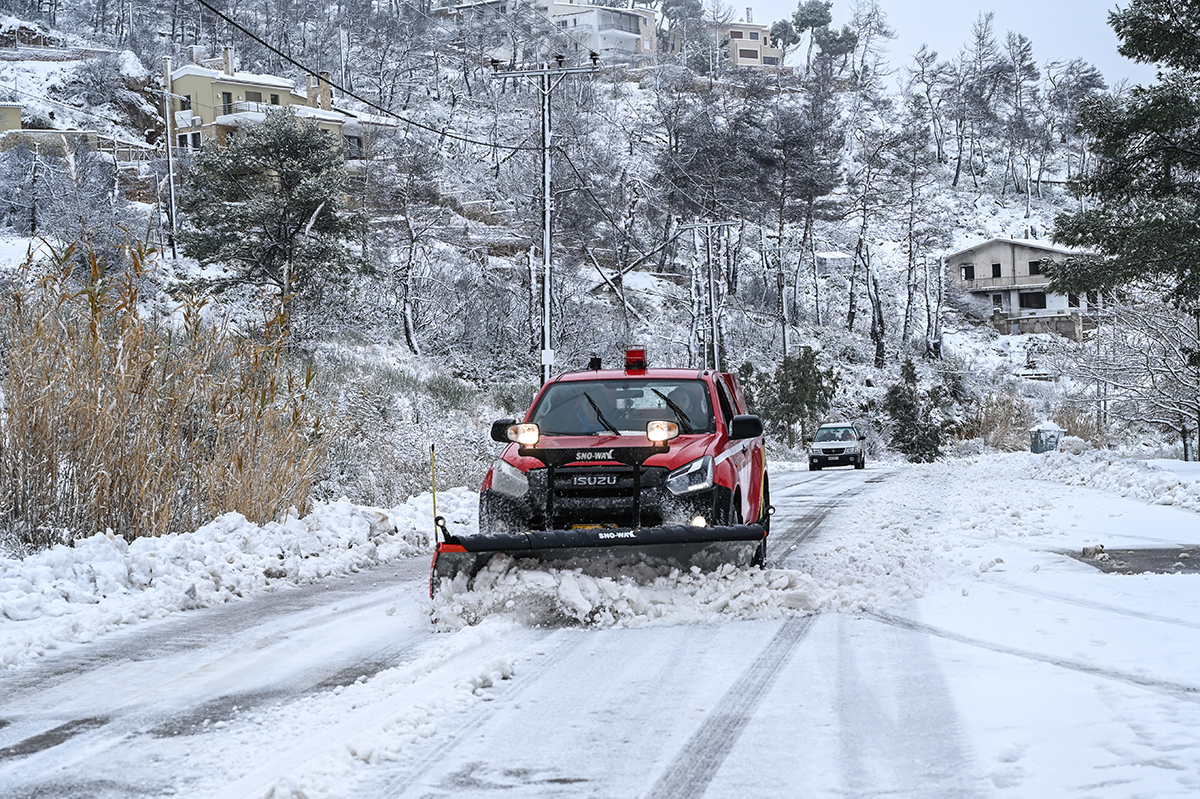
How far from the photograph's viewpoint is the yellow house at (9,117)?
66125 mm

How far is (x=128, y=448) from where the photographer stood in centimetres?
957

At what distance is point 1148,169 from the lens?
2166cm

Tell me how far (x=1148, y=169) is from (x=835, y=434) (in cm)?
1473

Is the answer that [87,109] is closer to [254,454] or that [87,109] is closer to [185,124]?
[185,124]

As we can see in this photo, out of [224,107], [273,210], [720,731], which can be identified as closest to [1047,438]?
[273,210]

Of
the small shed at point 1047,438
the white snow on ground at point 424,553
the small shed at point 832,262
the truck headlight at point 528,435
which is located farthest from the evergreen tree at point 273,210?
the small shed at point 832,262

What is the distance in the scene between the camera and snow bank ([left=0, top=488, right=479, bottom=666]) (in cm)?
729

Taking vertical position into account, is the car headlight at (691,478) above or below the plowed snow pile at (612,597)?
above

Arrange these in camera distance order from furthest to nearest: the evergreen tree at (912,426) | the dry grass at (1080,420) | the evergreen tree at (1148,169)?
the evergreen tree at (912,426) → the dry grass at (1080,420) → the evergreen tree at (1148,169)

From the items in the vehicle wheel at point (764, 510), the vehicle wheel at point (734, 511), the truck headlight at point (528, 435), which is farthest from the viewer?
the vehicle wheel at point (764, 510)

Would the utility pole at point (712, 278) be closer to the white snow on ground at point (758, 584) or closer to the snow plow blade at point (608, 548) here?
Result: the white snow on ground at point (758, 584)

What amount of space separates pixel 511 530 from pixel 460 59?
10470cm

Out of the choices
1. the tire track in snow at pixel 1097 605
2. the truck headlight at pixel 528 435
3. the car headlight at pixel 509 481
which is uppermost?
the truck headlight at pixel 528 435

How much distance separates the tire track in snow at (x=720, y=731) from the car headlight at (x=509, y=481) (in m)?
2.21
